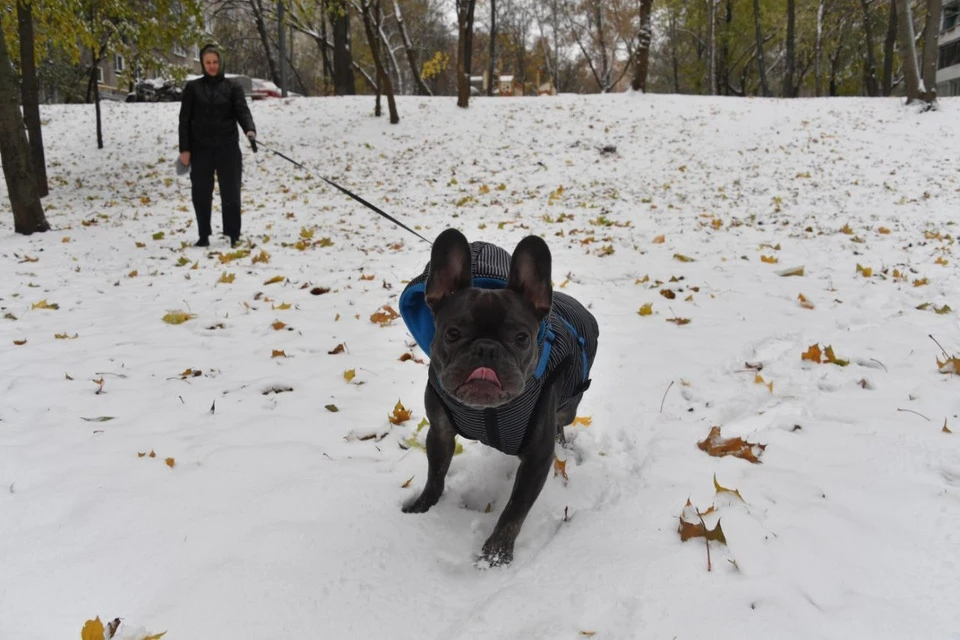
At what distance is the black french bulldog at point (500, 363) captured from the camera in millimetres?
2074

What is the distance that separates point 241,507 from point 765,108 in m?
19.9

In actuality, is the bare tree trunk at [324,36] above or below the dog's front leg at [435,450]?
above

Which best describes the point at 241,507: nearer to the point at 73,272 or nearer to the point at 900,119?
the point at 73,272

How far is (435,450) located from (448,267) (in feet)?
2.83

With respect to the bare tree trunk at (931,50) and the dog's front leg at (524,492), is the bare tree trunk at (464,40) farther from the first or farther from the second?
the dog's front leg at (524,492)

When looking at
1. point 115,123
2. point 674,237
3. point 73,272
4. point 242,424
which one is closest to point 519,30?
point 115,123

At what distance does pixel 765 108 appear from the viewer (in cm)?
1762

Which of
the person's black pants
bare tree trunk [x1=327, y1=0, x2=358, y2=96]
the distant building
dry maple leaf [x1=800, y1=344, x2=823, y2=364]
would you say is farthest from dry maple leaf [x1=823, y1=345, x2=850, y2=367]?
the distant building

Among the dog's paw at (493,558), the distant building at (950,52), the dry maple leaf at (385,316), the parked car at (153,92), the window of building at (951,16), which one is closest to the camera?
the dog's paw at (493,558)

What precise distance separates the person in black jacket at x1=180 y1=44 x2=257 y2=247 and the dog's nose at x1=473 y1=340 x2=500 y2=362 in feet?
21.1

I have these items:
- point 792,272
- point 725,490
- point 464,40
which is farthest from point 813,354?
point 464,40

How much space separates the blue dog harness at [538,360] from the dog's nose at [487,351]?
23 cm

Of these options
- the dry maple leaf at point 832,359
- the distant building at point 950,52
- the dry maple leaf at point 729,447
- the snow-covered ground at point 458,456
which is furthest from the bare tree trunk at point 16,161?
the distant building at point 950,52

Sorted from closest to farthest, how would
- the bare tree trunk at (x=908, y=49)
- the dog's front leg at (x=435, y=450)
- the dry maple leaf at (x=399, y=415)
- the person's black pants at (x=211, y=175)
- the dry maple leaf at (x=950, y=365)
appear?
the dog's front leg at (x=435, y=450)
the dry maple leaf at (x=399, y=415)
the dry maple leaf at (x=950, y=365)
the person's black pants at (x=211, y=175)
the bare tree trunk at (x=908, y=49)
